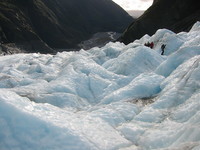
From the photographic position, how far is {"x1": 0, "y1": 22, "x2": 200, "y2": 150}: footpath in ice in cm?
955

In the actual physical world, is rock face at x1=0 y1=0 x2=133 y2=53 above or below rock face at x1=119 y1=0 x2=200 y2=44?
below

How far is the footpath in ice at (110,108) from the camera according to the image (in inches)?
376

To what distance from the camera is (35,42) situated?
14625cm

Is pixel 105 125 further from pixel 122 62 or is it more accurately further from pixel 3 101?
pixel 122 62

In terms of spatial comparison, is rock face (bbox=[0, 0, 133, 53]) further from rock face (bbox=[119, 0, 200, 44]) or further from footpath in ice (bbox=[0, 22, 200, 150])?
footpath in ice (bbox=[0, 22, 200, 150])

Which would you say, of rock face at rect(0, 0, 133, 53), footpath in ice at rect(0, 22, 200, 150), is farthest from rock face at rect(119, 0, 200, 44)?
rock face at rect(0, 0, 133, 53)

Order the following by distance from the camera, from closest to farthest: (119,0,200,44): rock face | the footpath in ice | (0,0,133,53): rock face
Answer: the footpath in ice, (119,0,200,44): rock face, (0,0,133,53): rock face

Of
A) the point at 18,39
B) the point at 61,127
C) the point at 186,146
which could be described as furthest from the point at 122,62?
the point at 18,39

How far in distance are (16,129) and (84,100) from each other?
20.5ft

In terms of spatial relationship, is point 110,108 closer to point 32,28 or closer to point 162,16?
point 162,16

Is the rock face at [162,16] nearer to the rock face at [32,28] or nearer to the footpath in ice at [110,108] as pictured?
the footpath in ice at [110,108]

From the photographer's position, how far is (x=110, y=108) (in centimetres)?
1286

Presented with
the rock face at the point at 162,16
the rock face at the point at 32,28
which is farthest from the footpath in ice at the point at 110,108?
the rock face at the point at 32,28

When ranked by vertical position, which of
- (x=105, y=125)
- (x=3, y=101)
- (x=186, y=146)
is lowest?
(x=105, y=125)
